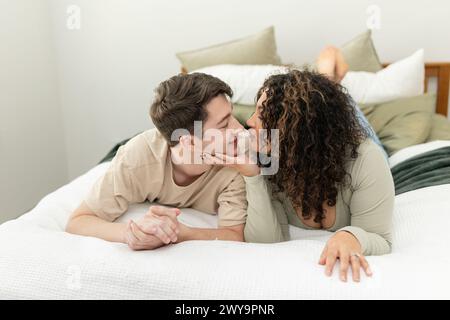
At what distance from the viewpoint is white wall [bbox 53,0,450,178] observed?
227 centimetres

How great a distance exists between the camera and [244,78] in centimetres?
199

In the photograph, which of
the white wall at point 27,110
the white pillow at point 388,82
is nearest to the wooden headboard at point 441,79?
the white pillow at point 388,82

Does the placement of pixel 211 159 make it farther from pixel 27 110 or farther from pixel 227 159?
pixel 27 110

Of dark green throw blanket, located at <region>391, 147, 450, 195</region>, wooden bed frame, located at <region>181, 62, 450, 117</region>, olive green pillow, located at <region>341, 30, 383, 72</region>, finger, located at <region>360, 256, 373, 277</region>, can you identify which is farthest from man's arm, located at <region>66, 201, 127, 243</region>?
wooden bed frame, located at <region>181, 62, 450, 117</region>

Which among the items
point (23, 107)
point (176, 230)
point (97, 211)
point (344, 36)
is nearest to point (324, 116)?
point (176, 230)

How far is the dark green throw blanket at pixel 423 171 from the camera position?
1.30m

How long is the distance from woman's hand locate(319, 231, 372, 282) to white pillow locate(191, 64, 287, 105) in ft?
3.64

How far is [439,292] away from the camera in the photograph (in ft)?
2.48

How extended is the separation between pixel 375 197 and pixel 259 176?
0.86ft

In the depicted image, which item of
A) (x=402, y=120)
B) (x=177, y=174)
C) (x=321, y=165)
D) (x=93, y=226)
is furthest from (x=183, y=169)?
(x=402, y=120)

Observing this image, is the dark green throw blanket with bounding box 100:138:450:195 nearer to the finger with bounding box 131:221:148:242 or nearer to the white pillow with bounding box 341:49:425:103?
the white pillow with bounding box 341:49:425:103

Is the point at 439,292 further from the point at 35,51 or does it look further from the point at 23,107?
the point at 35,51

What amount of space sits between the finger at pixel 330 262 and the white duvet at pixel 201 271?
13 mm

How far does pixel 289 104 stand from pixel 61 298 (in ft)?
1.90
